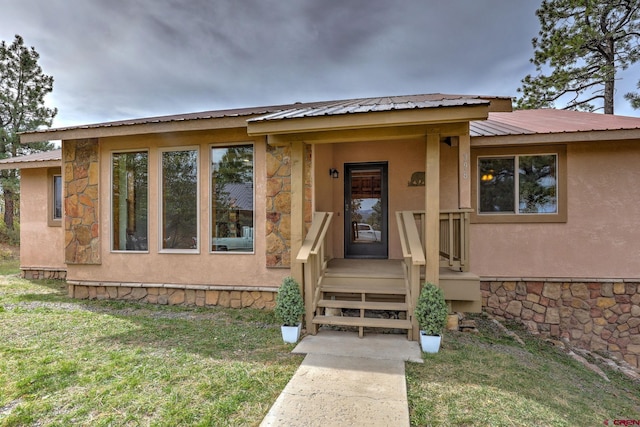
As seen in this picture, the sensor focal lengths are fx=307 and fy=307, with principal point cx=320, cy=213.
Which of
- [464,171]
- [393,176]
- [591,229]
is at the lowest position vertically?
→ [591,229]

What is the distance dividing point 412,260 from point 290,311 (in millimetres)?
1662

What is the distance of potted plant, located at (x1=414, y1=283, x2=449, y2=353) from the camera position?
141 inches

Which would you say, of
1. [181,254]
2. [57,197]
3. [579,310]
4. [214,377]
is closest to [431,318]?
[214,377]

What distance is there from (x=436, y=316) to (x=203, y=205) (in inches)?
164

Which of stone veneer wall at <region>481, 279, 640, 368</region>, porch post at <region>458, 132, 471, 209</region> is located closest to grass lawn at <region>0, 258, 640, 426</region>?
stone veneer wall at <region>481, 279, 640, 368</region>

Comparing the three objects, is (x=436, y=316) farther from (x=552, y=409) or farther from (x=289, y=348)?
(x=289, y=348)

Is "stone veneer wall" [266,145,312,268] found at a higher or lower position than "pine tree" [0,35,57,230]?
lower

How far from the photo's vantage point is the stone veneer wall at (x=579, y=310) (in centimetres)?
539

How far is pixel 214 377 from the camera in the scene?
2955 mm

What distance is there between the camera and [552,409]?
102 inches

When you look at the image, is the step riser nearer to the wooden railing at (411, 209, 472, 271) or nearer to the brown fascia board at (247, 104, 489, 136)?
the wooden railing at (411, 209, 472, 271)

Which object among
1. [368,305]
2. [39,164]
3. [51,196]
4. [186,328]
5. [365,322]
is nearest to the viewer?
[365,322]

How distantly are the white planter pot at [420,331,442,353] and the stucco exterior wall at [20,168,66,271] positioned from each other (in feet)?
29.4

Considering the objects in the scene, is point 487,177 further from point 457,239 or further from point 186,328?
point 186,328
